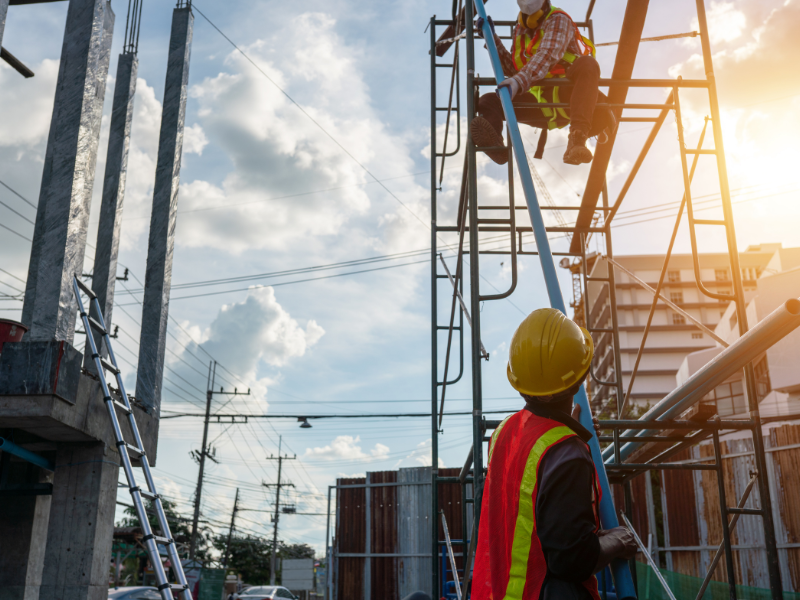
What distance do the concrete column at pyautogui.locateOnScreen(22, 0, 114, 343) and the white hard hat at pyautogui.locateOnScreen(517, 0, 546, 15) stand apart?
401cm

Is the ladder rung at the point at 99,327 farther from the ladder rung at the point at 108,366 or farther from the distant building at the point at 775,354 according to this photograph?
the distant building at the point at 775,354

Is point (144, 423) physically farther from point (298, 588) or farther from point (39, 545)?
point (298, 588)

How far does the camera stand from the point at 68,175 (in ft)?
19.8

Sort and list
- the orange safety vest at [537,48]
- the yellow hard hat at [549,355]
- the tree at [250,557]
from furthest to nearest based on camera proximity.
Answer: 1. the tree at [250,557]
2. the orange safety vest at [537,48]
3. the yellow hard hat at [549,355]

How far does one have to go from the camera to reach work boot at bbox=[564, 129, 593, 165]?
5059 millimetres

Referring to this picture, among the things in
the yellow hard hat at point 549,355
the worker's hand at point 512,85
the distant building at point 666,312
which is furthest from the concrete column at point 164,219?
the distant building at point 666,312

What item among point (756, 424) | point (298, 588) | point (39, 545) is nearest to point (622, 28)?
point (756, 424)

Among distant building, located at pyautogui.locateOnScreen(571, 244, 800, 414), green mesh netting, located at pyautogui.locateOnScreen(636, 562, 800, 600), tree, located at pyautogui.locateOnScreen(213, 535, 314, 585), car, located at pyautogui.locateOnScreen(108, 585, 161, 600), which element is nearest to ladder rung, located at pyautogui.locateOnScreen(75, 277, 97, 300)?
car, located at pyautogui.locateOnScreen(108, 585, 161, 600)

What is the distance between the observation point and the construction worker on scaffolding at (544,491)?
1889mm

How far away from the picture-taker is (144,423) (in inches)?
283

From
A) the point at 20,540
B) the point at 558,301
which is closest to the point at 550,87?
the point at 558,301

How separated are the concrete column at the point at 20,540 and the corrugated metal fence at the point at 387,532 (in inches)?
418

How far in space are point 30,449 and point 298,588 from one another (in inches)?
1098

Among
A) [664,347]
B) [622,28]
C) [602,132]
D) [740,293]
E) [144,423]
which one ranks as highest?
[664,347]
